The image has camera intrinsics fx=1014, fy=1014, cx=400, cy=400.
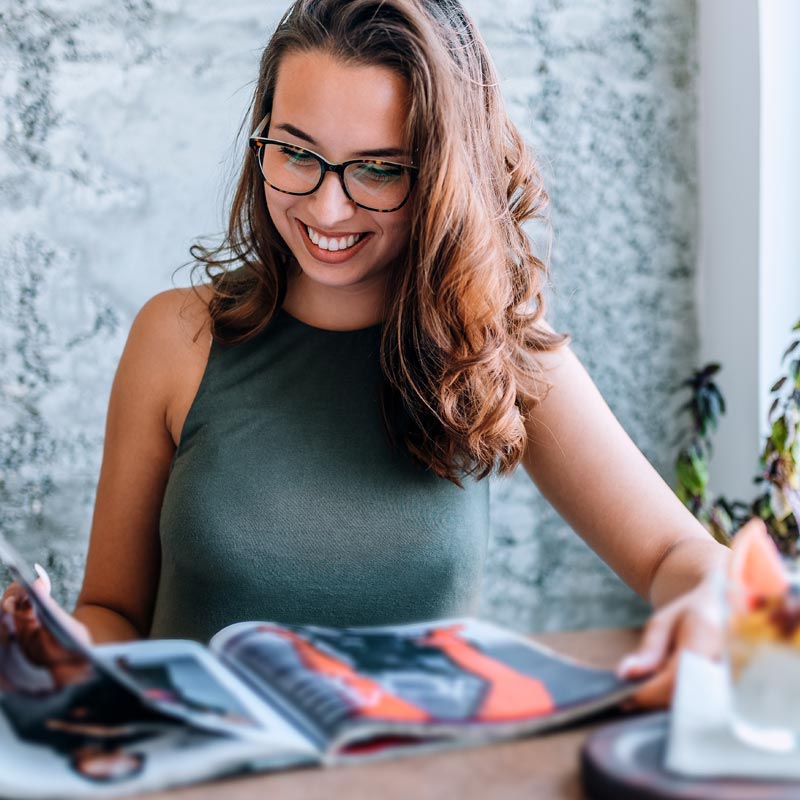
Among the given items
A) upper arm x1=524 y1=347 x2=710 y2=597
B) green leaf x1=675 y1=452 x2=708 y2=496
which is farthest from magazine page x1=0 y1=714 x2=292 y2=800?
green leaf x1=675 y1=452 x2=708 y2=496

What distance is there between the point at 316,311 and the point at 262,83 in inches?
12.6

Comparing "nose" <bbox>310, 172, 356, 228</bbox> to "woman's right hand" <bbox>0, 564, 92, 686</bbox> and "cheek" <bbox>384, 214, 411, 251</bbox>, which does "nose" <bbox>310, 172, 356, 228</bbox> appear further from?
"woman's right hand" <bbox>0, 564, 92, 686</bbox>

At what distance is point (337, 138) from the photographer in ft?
3.90

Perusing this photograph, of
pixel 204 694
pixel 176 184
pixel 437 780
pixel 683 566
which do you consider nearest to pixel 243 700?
pixel 204 694

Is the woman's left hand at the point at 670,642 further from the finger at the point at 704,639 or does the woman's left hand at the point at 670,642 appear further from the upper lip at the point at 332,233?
the upper lip at the point at 332,233

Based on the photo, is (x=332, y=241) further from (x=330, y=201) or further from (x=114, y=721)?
(x=114, y=721)

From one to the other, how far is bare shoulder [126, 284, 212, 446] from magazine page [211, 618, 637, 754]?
0.59 metres

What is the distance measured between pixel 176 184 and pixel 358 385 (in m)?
1.00

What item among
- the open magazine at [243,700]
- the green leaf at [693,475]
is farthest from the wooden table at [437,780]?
the green leaf at [693,475]

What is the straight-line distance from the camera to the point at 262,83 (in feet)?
4.55

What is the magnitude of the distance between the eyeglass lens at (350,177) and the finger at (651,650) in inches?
25.6

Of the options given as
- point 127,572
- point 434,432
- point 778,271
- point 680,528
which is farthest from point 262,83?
point 778,271

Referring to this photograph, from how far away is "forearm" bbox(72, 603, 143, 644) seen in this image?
1.26m

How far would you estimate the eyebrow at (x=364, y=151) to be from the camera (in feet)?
3.94
